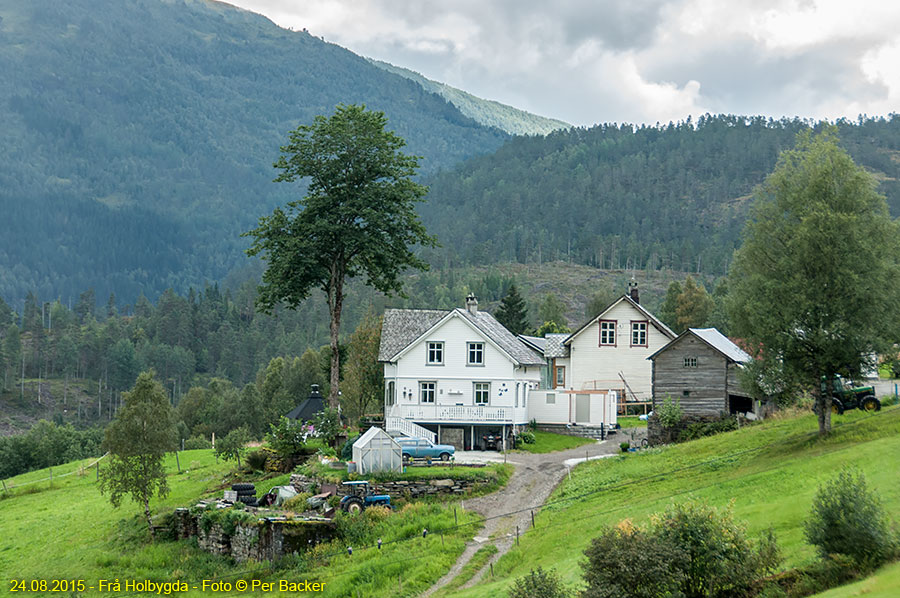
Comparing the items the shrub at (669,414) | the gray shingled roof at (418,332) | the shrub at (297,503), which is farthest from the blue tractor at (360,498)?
the shrub at (669,414)

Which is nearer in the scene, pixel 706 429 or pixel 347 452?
pixel 347 452

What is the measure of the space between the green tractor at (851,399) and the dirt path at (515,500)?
1145 cm

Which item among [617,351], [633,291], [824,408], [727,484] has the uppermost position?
[633,291]

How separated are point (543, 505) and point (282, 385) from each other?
9195 cm

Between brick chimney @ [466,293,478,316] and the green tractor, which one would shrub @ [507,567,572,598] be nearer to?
the green tractor

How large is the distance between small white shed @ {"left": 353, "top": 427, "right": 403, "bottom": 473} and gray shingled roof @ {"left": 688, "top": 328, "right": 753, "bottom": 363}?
24.6 m

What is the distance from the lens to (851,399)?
136ft

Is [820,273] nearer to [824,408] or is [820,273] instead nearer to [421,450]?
[824,408]

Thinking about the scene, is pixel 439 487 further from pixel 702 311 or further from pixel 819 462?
pixel 702 311

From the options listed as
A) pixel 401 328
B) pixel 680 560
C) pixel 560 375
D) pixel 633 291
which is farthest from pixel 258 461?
pixel 633 291

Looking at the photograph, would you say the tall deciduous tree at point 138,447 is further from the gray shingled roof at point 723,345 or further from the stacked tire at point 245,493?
the gray shingled roof at point 723,345

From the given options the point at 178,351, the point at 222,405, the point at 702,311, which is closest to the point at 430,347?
the point at 702,311

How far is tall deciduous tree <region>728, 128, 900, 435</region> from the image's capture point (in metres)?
31.8

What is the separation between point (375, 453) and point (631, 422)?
30259 millimetres
